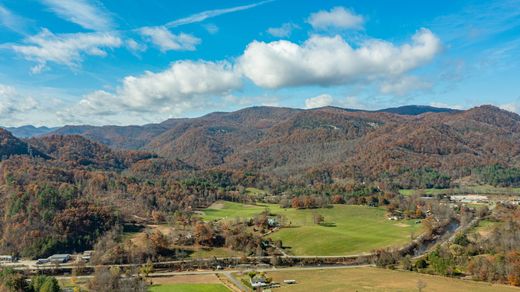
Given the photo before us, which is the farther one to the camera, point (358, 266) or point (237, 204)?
point (237, 204)

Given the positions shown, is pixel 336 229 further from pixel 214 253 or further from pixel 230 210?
pixel 230 210

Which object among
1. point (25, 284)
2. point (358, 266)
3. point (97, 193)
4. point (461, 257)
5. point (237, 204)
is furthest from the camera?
point (237, 204)

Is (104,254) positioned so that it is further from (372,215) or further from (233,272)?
(372,215)

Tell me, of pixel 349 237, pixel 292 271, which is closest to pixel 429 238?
pixel 349 237

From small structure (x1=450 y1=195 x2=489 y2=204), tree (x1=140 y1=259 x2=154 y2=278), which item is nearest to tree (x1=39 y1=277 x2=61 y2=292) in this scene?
tree (x1=140 y1=259 x2=154 y2=278)

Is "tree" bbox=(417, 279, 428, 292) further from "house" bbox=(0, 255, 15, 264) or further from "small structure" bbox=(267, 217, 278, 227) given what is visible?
"house" bbox=(0, 255, 15, 264)

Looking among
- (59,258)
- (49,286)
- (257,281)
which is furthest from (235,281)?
(59,258)

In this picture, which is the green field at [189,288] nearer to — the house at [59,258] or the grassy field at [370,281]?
the grassy field at [370,281]
